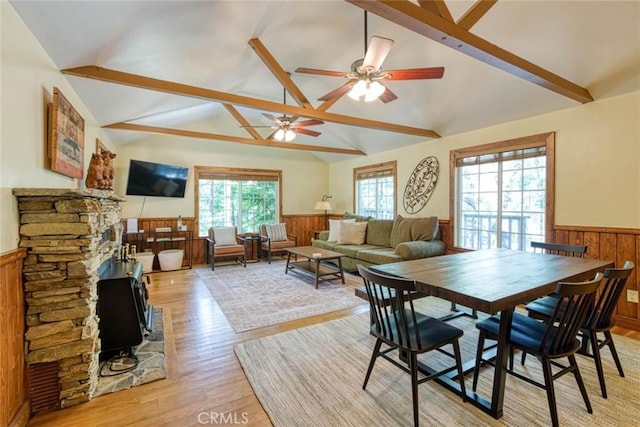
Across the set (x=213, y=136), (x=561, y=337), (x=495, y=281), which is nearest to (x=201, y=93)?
(x=213, y=136)

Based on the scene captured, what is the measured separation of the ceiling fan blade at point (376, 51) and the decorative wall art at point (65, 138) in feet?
7.75

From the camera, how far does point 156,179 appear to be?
18.5 feet

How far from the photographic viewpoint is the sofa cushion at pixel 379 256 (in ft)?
14.4

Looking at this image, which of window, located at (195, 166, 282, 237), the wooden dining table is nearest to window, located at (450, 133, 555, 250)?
the wooden dining table

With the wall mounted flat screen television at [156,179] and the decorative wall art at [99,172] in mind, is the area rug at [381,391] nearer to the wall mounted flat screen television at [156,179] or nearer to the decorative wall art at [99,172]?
the decorative wall art at [99,172]

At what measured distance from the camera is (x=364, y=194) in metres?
7.00

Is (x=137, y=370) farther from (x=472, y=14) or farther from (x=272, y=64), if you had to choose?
(x=472, y=14)

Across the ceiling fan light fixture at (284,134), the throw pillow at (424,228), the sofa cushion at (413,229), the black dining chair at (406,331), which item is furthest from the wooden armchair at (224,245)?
the black dining chair at (406,331)

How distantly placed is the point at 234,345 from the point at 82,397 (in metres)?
1.08

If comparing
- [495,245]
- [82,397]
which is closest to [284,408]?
[82,397]

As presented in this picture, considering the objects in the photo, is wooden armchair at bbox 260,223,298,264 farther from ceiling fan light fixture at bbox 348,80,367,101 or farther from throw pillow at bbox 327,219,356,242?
ceiling fan light fixture at bbox 348,80,367,101

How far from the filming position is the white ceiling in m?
2.11

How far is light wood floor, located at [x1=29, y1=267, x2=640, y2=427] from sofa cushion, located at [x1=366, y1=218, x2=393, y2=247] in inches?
104

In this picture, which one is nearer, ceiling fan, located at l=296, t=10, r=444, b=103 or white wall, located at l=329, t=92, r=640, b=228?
ceiling fan, located at l=296, t=10, r=444, b=103
